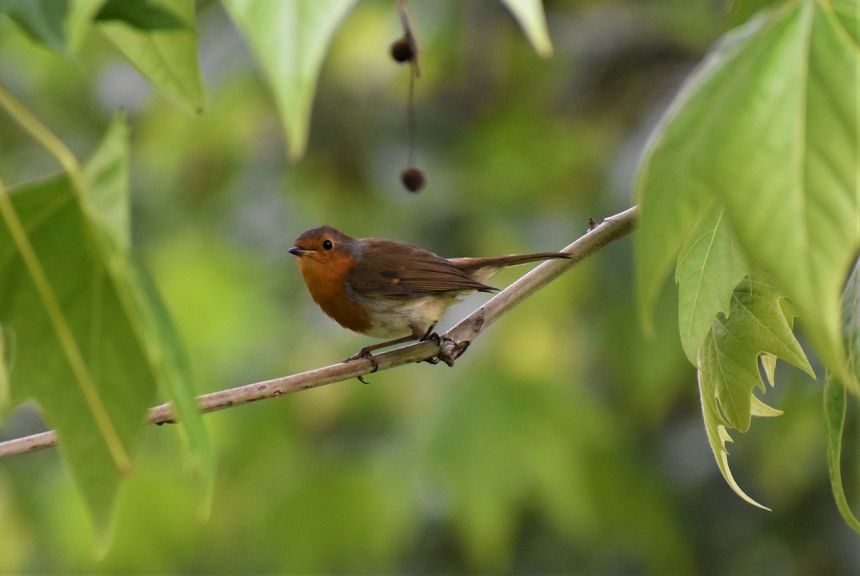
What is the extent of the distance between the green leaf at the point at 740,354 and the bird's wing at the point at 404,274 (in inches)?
72.4

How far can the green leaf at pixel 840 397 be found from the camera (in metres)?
1.50

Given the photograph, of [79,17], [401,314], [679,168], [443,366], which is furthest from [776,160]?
[443,366]

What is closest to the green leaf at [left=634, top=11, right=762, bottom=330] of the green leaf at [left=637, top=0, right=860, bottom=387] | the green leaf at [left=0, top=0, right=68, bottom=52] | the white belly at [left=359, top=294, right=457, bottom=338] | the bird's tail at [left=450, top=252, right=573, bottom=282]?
the green leaf at [left=637, top=0, right=860, bottom=387]

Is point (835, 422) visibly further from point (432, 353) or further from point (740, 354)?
point (432, 353)

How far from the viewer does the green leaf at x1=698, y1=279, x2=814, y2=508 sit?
1.74m

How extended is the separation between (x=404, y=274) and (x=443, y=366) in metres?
1.37

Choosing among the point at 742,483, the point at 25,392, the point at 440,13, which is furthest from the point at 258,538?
the point at 25,392

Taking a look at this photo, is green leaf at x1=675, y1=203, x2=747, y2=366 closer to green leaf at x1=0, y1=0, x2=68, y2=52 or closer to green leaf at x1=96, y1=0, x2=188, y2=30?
green leaf at x1=96, y1=0, x2=188, y2=30

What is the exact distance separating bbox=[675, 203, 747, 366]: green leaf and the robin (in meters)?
1.98

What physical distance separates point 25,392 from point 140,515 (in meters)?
4.23

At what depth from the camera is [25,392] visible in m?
1.43

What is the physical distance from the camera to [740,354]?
5.78 ft

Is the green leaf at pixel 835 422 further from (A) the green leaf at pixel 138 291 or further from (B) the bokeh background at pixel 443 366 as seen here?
(B) the bokeh background at pixel 443 366

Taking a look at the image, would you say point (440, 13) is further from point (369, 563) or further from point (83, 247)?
point (83, 247)
